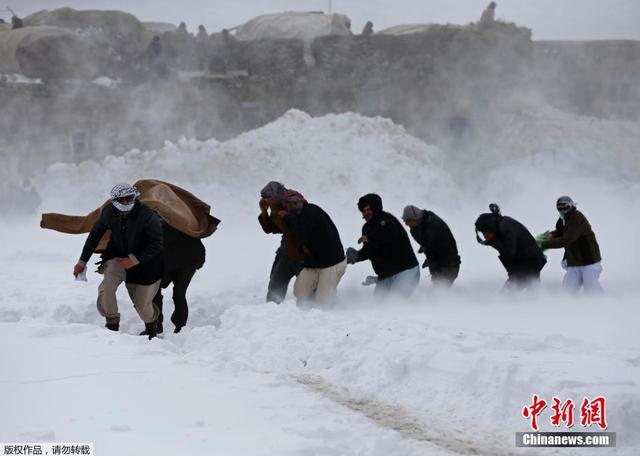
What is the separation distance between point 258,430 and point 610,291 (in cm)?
720

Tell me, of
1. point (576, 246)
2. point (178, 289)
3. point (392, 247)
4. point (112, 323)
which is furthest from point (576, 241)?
point (112, 323)

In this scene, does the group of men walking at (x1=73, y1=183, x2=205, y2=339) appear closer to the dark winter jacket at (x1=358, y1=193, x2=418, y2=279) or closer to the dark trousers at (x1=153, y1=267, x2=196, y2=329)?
the dark trousers at (x1=153, y1=267, x2=196, y2=329)

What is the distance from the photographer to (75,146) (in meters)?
24.7

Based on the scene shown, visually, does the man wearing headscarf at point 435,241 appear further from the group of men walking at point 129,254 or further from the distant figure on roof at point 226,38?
the distant figure on roof at point 226,38

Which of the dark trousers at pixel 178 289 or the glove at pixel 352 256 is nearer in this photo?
the dark trousers at pixel 178 289

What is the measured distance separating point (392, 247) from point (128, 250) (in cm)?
295

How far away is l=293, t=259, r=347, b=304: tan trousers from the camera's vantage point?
30.5 ft

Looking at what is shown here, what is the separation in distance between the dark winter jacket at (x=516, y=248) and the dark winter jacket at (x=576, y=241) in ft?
0.57

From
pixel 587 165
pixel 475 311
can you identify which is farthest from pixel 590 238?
pixel 587 165

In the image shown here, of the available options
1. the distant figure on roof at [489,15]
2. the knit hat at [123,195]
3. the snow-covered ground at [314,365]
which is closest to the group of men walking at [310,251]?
the knit hat at [123,195]

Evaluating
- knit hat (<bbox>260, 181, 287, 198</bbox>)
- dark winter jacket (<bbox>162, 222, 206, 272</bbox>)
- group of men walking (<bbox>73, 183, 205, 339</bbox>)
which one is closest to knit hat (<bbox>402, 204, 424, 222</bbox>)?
knit hat (<bbox>260, 181, 287, 198</bbox>)

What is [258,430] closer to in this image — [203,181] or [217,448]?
[217,448]

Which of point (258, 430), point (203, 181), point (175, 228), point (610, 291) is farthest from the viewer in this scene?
point (203, 181)

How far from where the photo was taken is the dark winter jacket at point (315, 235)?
357 inches
